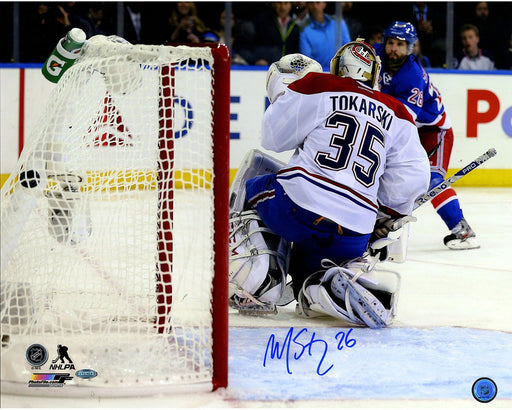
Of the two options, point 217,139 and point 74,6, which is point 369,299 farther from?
point 74,6

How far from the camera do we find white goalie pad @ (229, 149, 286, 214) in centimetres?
276

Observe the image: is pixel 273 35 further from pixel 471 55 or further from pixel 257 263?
pixel 257 263

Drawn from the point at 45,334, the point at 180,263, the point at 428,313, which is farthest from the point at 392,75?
the point at 45,334

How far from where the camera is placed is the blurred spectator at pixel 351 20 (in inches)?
248

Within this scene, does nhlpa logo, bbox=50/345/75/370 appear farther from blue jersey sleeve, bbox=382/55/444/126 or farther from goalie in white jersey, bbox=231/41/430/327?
blue jersey sleeve, bbox=382/55/444/126

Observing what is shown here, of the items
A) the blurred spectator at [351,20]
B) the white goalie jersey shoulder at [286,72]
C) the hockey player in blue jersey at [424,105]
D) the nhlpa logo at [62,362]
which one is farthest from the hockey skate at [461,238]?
the blurred spectator at [351,20]

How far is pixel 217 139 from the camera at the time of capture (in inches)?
73.0

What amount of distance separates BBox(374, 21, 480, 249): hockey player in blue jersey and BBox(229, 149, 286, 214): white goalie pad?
120cm

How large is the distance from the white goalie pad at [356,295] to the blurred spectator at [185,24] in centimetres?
376

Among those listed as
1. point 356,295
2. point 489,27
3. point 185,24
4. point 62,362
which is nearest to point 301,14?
point 185,24

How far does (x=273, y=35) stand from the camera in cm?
614
